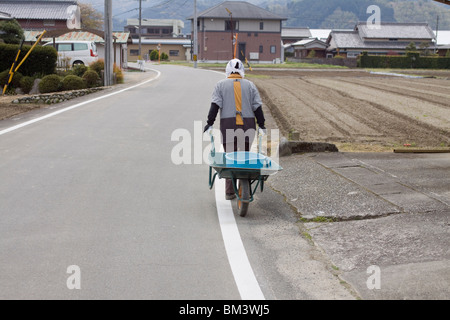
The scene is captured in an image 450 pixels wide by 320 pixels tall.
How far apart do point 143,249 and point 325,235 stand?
6.28 feet

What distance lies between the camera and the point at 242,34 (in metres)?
80.4

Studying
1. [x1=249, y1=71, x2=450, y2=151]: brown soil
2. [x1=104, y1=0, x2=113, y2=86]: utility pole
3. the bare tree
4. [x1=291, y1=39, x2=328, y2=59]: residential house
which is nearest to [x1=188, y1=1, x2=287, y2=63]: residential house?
[x1=291, y1=39, x2=328, y2=59]: residential house

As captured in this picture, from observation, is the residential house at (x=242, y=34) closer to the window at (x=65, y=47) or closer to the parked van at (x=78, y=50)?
the parked van at (x=78, y=50)

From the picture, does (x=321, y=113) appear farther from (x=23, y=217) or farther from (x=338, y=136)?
(x=23, y=217)

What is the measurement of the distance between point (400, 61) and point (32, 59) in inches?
1984

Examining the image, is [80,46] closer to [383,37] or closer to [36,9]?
[36,9]

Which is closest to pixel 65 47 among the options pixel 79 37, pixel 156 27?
pixel 79 37

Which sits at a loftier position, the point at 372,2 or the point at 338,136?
the point at 372,2

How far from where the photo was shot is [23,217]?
6.43 m

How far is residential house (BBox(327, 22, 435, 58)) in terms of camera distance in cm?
8112

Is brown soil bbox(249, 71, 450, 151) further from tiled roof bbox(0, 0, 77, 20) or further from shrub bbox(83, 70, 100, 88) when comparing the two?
tiled roof bbox(0, 0, 77, 20)

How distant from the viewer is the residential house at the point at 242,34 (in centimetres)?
7900

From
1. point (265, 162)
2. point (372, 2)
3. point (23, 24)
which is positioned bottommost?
point (265, 162)
